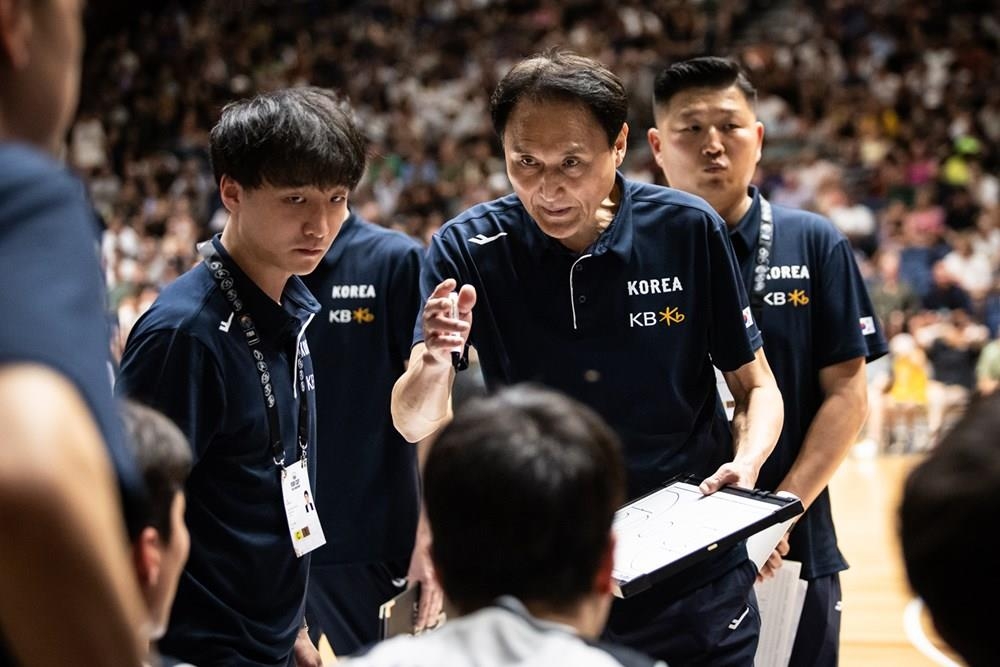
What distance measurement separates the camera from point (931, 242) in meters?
13.3

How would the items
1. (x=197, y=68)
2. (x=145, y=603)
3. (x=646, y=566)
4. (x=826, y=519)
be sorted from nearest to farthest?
1. (x=145, y=603)
2. (x=646, y=566)
3. (x=826, y=519)
4. (x=197, y=68)

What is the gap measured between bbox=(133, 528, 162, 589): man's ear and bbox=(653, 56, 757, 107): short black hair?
2583 millimetres

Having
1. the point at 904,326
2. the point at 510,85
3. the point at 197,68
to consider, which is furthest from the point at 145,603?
the point at 197,68

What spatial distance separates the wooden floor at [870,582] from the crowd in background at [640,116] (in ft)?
5.67

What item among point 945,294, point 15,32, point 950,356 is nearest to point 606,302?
point 15,32

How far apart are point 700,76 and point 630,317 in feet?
3.87

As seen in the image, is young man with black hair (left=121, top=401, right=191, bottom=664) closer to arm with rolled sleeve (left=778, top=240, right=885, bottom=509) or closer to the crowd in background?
arm with rolled sleeve (left=778, top=240, right=885, bottom=509)

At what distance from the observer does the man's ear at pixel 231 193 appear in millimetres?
2721

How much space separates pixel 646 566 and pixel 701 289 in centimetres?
87

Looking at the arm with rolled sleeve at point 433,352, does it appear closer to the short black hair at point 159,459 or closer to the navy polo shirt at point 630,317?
the navy polo shirt at point 630,317

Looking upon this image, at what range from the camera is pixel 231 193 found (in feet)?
9.02

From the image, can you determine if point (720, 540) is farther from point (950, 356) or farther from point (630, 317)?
point (950, 356)

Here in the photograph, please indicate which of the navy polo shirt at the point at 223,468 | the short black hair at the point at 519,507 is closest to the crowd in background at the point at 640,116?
the navy polo shirt at the point at 223,468

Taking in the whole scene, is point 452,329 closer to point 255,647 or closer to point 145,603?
point 255,647
